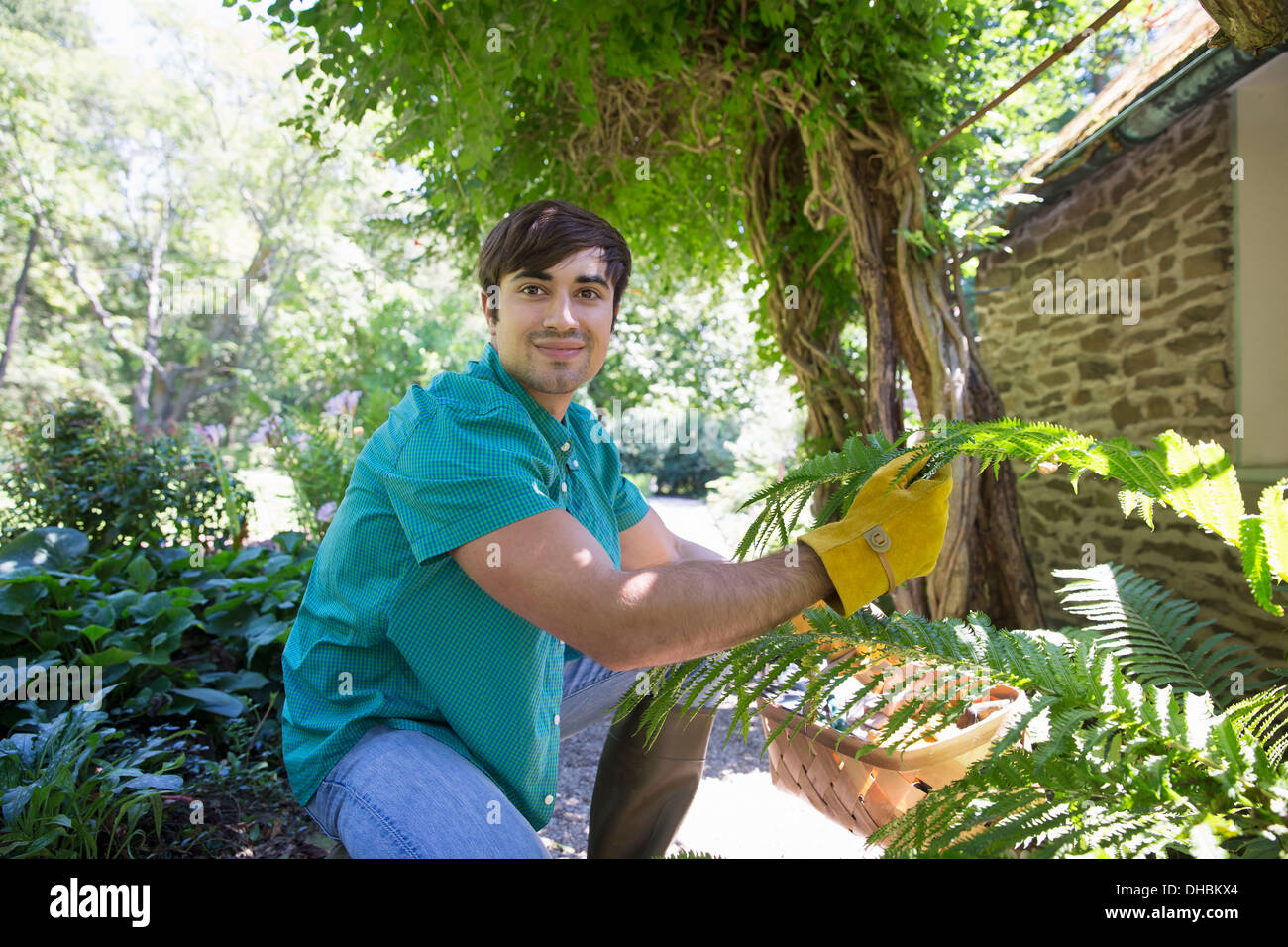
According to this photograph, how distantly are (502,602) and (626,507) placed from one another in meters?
0.83

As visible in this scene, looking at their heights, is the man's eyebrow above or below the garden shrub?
above

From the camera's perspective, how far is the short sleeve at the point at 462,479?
136 cm

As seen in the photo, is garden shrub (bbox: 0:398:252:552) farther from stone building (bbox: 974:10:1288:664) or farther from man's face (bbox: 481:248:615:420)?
stone building (bbox: 974:10:1288:664)

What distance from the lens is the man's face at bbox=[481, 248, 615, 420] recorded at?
175cm

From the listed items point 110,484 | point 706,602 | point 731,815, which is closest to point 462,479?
point 706,602

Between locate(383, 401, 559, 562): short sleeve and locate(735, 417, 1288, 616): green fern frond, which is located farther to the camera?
locate(383, 401, 559, 562): short sleeve

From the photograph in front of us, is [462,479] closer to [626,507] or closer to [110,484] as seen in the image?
[626,507]

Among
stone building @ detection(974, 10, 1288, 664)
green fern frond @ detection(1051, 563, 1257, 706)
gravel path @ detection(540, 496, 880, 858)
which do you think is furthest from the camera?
stone building @ detection(974, 10, 1288, 664)

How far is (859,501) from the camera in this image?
1467 mm

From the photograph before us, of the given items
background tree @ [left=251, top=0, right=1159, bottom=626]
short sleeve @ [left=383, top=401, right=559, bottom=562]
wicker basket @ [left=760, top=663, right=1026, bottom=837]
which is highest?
background tree @ [left=251, top=0, right=1159, bottom=626]

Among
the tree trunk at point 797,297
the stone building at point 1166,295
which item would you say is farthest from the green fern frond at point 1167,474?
the tree trunk at point 797,297

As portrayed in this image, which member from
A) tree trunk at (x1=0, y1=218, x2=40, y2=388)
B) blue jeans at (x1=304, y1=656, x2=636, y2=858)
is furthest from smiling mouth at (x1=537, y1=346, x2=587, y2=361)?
tree trunk at (x1=0, y1=218, x2=40, y2=388)

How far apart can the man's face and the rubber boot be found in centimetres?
83

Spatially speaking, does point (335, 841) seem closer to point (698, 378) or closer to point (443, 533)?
point (443, 533)
